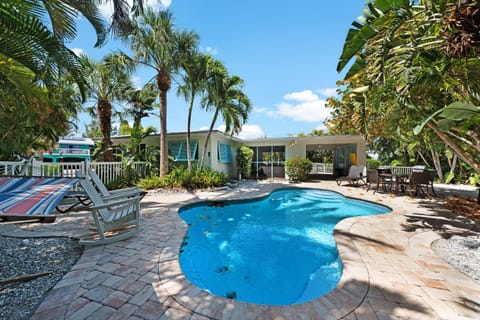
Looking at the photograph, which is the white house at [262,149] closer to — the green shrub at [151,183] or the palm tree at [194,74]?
the palm tree at [194,74]

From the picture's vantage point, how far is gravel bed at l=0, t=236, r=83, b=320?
2.15 meters

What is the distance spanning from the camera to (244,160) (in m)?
15.1

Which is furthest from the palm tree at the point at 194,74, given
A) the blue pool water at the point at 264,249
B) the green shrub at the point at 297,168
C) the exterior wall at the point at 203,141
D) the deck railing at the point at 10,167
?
the green shrub at the point at 297,168

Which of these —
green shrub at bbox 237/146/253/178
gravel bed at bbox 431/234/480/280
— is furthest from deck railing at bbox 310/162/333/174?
gravel bed at bbox 431/234/480/280

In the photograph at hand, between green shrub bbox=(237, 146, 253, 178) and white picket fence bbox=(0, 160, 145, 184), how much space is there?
22.1 feet

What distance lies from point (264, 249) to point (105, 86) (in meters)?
11.1

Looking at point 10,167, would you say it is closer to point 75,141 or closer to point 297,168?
point 297,168

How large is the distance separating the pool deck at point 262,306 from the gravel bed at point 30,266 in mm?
131

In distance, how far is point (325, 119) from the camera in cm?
1566

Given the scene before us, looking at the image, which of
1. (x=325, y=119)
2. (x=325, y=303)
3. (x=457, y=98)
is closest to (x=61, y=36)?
(x=325, y=303)

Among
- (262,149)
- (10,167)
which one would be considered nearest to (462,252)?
(10,167)

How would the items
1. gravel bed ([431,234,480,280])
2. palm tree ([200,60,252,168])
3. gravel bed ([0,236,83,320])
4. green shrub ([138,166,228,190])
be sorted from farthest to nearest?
palm tree ([200,60,252,168]), green shrub ([138,166,228,190]), gravel bed ([431,234,480,280]), gravel bed ([0,236,83,320])

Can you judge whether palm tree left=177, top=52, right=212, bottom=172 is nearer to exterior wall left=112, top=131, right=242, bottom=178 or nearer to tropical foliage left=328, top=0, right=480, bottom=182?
exterior wall left=112, top=131, right=242, bottom=178

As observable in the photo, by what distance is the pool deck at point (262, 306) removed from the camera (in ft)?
6.68
